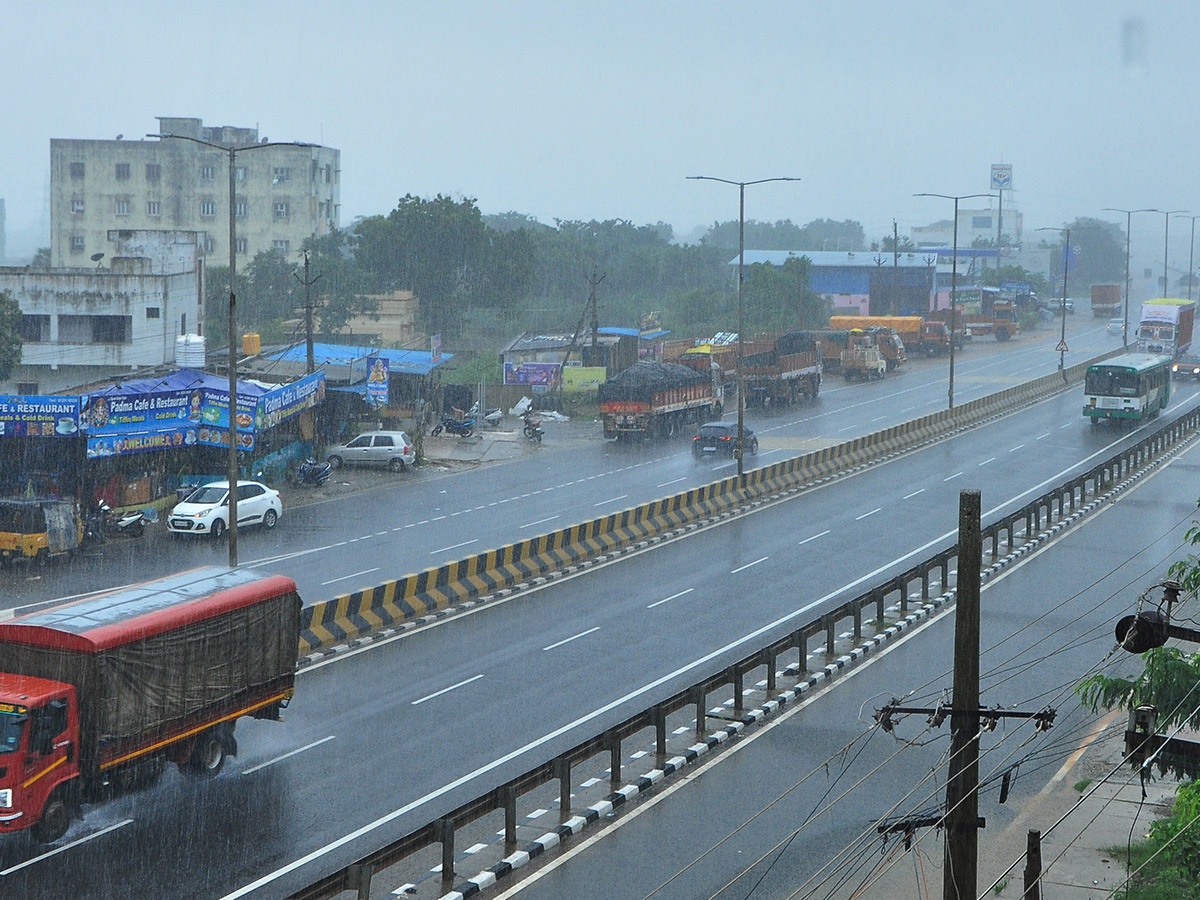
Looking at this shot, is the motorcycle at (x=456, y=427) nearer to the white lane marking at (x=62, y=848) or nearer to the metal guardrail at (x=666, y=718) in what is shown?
the metal guardrail at (x=666, y=718)

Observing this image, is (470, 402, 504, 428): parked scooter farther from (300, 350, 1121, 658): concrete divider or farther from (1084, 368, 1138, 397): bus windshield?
(1084, 368, 1138, 397): bus windshield

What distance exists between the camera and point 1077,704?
22.0 meters

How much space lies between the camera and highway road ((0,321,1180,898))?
1528 cm

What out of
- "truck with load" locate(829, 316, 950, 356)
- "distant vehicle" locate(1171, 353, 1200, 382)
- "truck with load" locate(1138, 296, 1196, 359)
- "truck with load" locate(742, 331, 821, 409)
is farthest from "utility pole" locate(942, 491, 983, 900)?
"truck with load" locate(829, 316, 950, 356)

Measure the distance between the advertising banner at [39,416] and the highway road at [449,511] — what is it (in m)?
3.33

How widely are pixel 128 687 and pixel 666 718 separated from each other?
26.1 feet

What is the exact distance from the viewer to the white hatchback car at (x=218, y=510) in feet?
118

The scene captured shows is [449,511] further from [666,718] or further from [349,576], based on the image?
[666,718]

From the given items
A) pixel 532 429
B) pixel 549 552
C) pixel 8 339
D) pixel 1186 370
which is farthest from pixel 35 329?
pixel 1186 370

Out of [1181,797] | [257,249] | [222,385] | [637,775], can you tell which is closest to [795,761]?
[637,775]

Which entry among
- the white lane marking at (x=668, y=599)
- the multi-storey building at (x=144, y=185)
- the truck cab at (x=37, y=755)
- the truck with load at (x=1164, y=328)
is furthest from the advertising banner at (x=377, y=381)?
the multi-storey building at (x=144, y=185)

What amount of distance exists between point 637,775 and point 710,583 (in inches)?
494

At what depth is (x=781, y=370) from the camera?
220 feet

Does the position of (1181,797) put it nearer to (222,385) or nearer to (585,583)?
(585,583)
